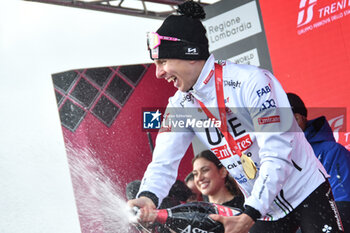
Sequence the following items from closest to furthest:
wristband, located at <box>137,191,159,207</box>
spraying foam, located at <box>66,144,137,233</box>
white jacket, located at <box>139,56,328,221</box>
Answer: white jacket, located at <box>139,56,328,221</box> < wristband, located at <box>137,191,159,207</box> < spraying foam, located at <box>66,144,137,233</box>

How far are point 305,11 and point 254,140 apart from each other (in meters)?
3.31

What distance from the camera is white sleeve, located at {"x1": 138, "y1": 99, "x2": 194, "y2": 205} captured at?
8.77 ft

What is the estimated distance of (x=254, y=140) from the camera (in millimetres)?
2693

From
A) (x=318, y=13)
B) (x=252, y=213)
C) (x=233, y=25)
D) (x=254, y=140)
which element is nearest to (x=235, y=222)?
(x=252, y=213)

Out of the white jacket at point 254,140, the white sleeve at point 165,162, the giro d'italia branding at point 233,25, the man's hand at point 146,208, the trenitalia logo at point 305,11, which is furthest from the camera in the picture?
the giro d'italia branding at point 233,25

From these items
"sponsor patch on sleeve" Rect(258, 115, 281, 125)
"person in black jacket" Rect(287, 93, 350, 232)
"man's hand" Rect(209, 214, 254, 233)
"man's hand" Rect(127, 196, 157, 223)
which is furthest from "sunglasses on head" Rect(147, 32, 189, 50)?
"person in black jacket" Rect(287, 93, 350, 232)

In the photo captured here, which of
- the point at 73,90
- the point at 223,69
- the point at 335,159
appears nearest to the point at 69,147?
the point at 73,90

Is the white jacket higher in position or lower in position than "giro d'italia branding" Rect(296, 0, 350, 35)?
lower

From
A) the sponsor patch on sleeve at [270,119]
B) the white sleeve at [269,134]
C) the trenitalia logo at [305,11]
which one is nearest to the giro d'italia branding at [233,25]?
the trenitalia logo at [305,11]

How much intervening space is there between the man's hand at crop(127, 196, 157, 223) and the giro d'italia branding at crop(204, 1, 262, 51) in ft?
12.9

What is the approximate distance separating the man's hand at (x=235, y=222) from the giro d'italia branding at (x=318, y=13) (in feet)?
11.4

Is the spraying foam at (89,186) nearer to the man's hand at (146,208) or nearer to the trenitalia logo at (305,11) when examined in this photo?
the trenitalia logo at (305,11)

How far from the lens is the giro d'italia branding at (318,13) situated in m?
5.32

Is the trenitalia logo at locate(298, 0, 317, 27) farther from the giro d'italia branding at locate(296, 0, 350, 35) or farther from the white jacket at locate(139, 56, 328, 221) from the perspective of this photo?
the white jacket at locate(139, 56, 328, 221)
